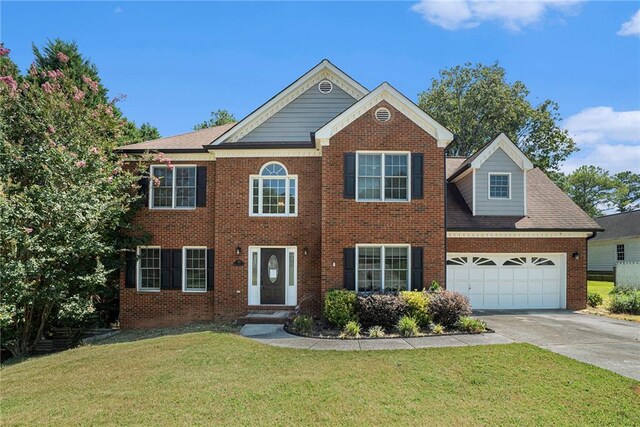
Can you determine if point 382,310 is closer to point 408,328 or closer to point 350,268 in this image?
point 408,328

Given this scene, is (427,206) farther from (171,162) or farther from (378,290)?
(171,162)

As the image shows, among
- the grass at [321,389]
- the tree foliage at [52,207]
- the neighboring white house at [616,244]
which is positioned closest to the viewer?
the grass at [321,389]

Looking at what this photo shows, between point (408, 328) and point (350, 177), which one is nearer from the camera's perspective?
point (408, 328)

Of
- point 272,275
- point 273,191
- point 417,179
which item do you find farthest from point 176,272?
point 417,179

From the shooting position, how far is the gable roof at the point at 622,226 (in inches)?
1078

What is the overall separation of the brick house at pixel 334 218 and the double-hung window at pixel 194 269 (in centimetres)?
4

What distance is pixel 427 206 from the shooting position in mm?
11883

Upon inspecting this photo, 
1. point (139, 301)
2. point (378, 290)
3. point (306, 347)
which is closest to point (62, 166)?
point (139, 301)

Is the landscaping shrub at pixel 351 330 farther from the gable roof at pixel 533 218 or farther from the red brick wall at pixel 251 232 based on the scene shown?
the gable roof at pixel 533 218

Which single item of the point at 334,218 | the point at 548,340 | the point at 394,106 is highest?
the point at 394,106

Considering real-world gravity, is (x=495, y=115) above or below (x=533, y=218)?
above

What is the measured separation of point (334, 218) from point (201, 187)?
4843 millimetres

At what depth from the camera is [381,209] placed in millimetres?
11883

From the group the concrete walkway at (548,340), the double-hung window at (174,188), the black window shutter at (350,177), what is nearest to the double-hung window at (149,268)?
the double-hung window at (174,188)
